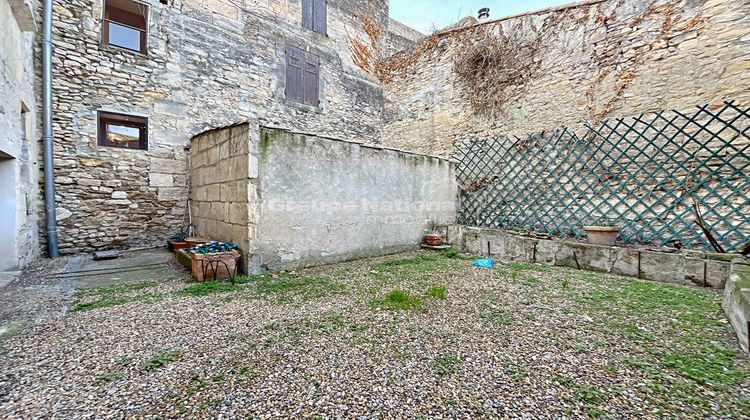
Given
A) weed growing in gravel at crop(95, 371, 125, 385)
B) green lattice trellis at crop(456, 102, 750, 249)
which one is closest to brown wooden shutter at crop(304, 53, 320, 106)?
green lattice trellis at crop(456, 102, 750, 249)

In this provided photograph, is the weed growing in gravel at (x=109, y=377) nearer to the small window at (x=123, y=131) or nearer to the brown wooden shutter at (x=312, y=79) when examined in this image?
the small window at (x=123, y=131)

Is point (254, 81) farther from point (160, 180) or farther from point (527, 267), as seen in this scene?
point (527, 267)

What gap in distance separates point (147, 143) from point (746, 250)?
26.6ft

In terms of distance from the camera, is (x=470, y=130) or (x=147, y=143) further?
(x=470, y=130)

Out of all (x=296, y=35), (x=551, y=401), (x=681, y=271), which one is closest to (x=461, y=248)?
(x=681, y=271)

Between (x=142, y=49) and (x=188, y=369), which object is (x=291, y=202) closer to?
(x=188, y=369)

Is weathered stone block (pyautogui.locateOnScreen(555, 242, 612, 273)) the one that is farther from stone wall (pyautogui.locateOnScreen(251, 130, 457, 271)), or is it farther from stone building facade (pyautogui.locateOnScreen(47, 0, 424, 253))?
stone building facade (pyautogui.locateOnScreen(47, 0, 424, 253))

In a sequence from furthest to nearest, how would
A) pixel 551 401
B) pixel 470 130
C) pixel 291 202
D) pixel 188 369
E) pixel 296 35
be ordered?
pixel 296 35 → pixel 470 130 → pixel 291 202 → pixel 188 369 → pixel 551 401

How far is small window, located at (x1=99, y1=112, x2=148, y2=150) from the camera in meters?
4.67

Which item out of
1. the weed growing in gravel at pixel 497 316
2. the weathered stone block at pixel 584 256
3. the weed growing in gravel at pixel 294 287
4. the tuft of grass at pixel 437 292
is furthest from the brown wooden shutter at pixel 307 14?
the weed growing in gravel at pixel 497 316

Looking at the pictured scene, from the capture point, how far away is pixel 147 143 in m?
4.91

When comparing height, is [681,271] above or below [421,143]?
below

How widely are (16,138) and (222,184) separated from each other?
220 cm

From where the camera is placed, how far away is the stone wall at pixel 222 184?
129 inches
